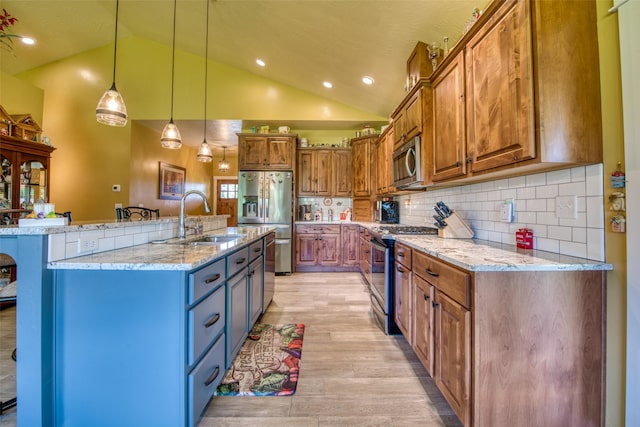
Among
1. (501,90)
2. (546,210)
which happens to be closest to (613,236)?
(546,210)

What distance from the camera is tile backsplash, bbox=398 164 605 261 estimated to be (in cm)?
122

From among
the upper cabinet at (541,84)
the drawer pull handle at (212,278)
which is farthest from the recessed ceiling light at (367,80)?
the drawer pull handle at (212,278)

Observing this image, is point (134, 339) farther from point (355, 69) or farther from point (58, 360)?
point (355, 69)

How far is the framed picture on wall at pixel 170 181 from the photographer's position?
576 cm

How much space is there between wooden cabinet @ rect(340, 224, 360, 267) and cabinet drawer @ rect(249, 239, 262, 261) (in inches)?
93.9

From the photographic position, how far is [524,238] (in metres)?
1.57

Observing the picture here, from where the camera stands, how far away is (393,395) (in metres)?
1.59

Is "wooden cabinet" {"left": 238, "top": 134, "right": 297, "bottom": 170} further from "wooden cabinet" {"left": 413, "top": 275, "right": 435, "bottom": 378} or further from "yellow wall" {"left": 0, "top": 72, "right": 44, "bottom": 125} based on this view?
"yellow wall" {"left": 0, "top": 72, "right": 44, "bottom": 125}

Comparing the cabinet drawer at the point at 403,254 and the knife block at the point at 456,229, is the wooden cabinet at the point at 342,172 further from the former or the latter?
the knife block at the point at 456,229

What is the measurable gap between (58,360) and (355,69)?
399cm

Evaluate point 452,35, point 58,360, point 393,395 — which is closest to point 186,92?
point 452,35

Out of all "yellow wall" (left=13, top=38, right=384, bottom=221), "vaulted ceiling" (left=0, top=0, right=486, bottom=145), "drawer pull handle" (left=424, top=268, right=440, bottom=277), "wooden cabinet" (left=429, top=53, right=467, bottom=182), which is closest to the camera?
"drawer pull handle" (left=424, top=268, right=440, bottom=277)

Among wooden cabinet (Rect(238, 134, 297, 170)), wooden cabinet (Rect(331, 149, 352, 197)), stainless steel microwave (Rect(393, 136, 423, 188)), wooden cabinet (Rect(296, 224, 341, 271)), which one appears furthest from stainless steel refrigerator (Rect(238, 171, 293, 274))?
stainless steel microwave (Rect(393, 136, 423, 188))

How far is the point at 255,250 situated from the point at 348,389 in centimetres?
128
